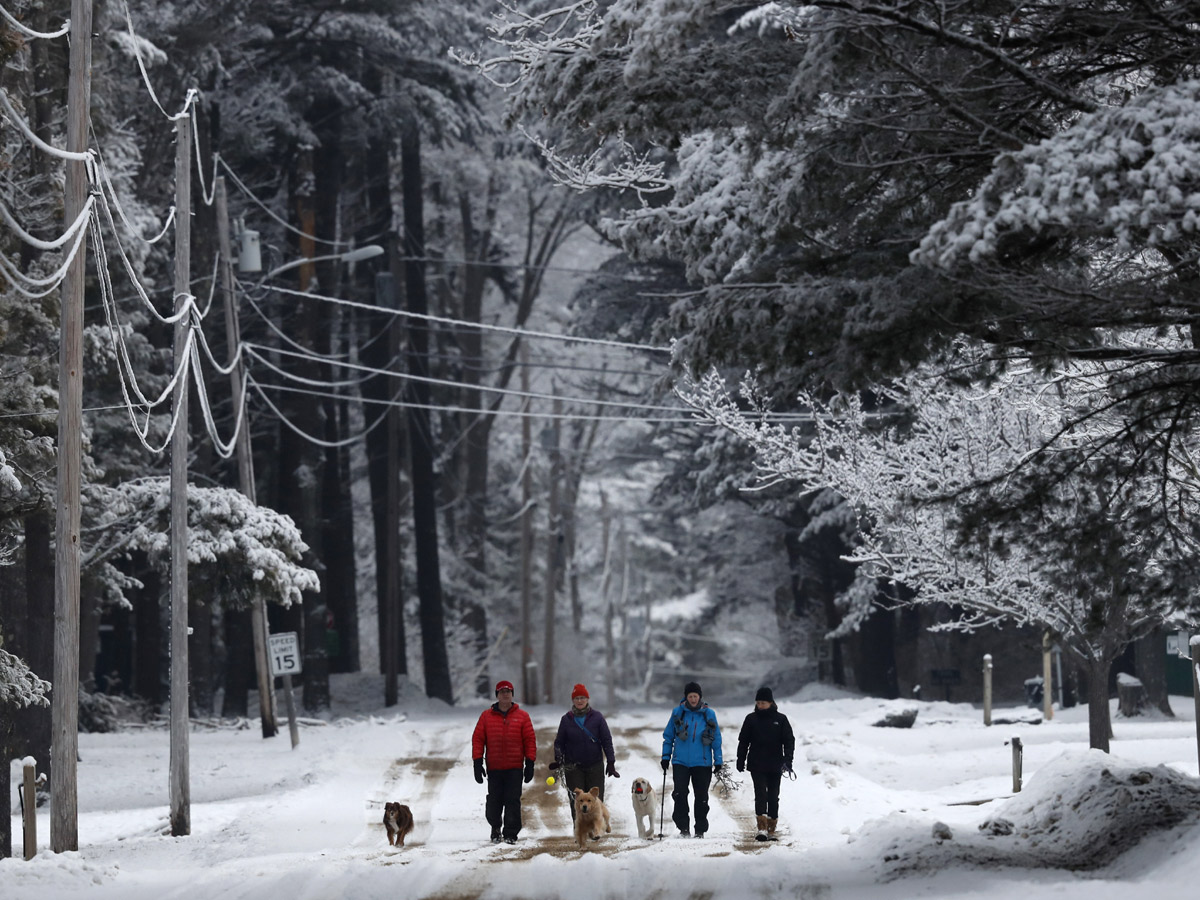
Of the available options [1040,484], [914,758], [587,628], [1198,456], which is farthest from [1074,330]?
[587,628]

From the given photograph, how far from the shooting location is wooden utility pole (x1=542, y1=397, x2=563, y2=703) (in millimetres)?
49594

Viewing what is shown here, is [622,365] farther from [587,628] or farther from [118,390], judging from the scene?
[587,628]

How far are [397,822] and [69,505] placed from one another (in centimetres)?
436

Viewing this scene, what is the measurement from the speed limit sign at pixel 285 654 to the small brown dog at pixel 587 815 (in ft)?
42.4

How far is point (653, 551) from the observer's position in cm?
7588

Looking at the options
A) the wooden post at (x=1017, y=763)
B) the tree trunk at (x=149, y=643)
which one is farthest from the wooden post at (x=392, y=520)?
the wooden post at (x=1017, y=763)

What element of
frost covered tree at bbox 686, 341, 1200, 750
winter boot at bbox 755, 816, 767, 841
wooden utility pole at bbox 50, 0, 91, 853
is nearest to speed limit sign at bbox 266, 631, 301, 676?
frost covered tree at bbox 686, 341, 1200, 750

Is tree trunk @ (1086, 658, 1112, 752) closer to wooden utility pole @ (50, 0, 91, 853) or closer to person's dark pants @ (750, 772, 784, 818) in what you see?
person's dark pants @ (750, 772, 784, 818)

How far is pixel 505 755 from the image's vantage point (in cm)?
1519

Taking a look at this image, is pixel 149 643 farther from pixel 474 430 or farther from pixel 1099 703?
pixel 1099 703

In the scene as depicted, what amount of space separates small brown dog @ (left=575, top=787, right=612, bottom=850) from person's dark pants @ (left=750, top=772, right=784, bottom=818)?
1.56 m

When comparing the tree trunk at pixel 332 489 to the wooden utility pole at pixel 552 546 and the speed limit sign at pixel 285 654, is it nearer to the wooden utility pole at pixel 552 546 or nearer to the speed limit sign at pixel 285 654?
the wooden utility pole at pixel 552 546

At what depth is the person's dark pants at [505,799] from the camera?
50.2ft

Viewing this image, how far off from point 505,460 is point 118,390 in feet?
82.5
